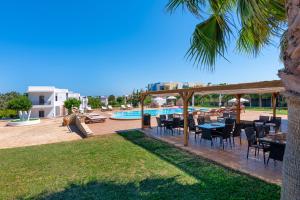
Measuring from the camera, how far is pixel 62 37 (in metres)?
36.4

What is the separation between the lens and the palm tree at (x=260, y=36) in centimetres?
178

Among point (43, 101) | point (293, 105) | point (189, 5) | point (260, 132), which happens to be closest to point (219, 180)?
point (260, 132)

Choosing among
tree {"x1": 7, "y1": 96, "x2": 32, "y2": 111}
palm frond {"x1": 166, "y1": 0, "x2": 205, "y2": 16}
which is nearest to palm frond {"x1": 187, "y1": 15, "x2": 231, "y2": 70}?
palm frond {"x1": 166, "y1": 0, "x2": 205, "y2": 16}

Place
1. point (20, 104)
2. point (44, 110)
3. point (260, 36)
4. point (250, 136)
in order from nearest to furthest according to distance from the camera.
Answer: point (260, 36), point (250, 136), point (20, 104), point (44, 110)

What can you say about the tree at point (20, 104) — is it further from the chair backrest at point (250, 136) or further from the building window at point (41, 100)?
the chair backrest at point (250, 136)

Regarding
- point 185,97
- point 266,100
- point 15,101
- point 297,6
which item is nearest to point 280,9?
point 297,6

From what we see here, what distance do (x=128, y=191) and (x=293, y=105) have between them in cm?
442

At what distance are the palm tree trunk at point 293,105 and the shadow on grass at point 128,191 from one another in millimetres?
3218

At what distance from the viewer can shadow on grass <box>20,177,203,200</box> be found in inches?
190

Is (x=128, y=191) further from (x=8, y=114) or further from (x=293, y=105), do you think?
(x=8, y=114)

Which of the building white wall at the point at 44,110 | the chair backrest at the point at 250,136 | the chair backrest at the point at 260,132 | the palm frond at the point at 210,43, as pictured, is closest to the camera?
the palm frond at the point at 210,43

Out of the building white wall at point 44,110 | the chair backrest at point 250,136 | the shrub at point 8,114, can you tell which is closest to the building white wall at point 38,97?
the building white wall at point 44,110

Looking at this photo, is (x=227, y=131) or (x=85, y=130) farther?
(x=85, y=130)

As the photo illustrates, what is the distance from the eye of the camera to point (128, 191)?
5105 mm
